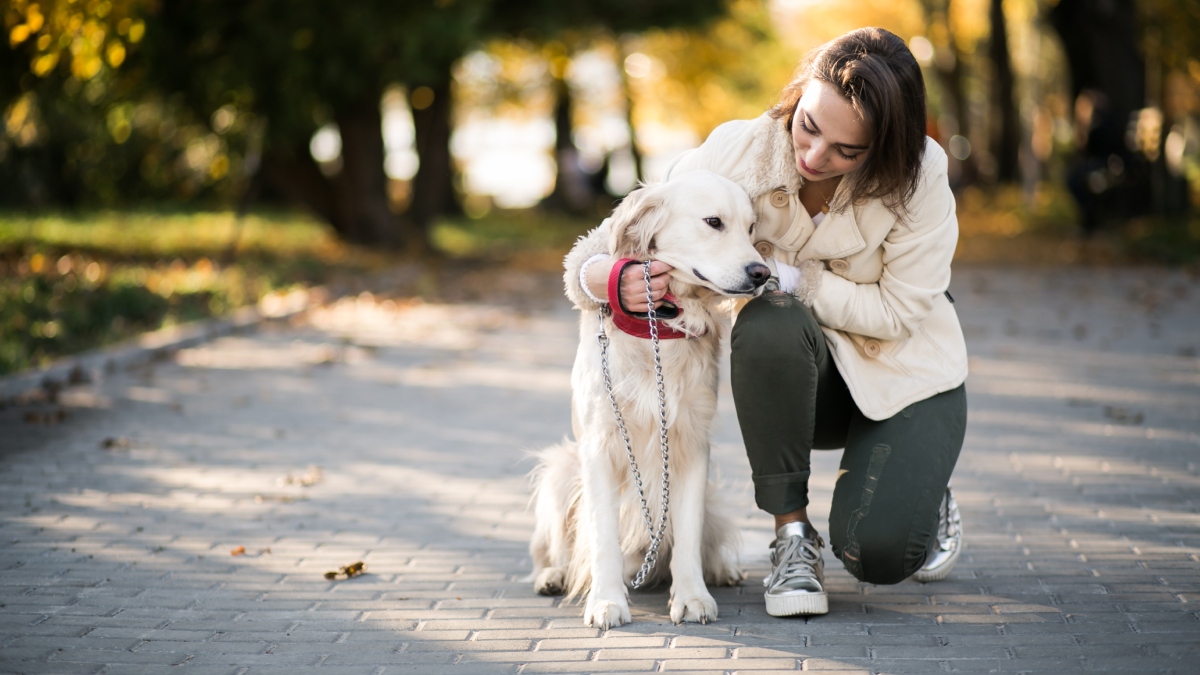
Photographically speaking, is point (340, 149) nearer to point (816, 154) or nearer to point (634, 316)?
point (634, 316)

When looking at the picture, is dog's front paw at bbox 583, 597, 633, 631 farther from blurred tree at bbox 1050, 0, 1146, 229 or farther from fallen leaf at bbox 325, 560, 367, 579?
blurred tree at bbox 1050, 0, 1146, 229

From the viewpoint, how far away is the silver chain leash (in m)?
3.50

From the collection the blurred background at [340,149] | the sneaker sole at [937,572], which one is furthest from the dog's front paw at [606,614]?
the blurred background at [340,149]

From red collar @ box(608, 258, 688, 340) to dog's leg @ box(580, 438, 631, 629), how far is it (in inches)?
15.7

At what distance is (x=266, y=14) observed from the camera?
1270 cm

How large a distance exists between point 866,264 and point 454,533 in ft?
6.99

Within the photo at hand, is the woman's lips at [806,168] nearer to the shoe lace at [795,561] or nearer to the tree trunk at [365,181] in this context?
the shoe lace at [795,561]

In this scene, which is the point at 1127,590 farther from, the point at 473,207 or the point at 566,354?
the point at 473,207

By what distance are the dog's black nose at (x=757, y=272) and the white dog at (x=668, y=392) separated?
0.06ft

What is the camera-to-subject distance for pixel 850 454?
375 centimetres

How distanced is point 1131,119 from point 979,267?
4.63m

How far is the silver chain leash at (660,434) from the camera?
3498 millimetres

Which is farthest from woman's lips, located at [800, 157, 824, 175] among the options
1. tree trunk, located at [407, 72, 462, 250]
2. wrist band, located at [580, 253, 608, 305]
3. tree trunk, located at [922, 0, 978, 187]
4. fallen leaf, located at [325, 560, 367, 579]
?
tree trunk, located at [922, 0, 978, 187]

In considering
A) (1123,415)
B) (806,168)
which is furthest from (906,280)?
(1123,415)
